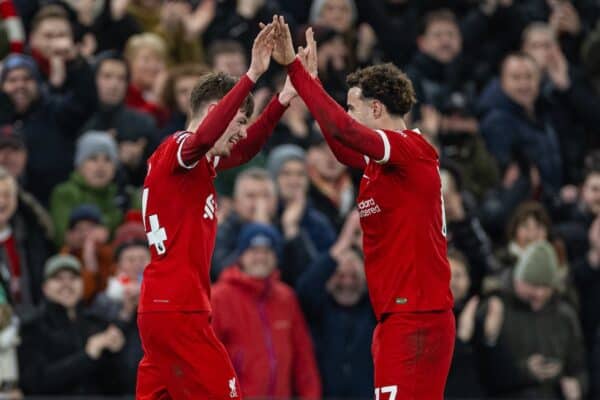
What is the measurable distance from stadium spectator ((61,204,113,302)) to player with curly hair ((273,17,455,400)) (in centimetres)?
432

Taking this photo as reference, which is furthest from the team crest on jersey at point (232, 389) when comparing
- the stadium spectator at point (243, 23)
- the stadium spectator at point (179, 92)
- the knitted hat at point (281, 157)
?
the stadium spectator at point (243, 23)

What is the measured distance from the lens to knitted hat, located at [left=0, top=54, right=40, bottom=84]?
582 inches

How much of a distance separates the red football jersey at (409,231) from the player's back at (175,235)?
1.01 m

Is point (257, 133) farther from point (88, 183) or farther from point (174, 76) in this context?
point (174, 76)

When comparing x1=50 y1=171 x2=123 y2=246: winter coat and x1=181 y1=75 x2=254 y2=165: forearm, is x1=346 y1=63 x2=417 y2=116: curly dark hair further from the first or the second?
x1=50 y1=171 x2=123 y2=246: winter coat

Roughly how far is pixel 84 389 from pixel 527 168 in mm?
4954

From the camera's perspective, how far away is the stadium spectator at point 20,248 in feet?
45.2

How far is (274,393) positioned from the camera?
13.7 m

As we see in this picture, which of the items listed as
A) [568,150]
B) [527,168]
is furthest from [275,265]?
[568,150]

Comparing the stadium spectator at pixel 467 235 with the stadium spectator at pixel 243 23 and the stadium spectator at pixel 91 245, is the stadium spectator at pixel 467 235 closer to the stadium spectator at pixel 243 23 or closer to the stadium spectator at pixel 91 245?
the stadium spectator at pixel 243 23

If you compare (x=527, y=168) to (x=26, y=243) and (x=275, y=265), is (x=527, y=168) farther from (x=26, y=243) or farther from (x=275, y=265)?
(x=26, y=243)

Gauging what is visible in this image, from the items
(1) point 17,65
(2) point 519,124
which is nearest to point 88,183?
(1) point 17,65

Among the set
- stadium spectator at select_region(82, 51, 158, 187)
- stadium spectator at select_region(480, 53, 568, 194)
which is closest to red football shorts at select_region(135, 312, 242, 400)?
stadium spectator at select_region(82, 51, 158, 187)

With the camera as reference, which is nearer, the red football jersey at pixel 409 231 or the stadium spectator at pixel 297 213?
the red football jersey at pixel 409 231
